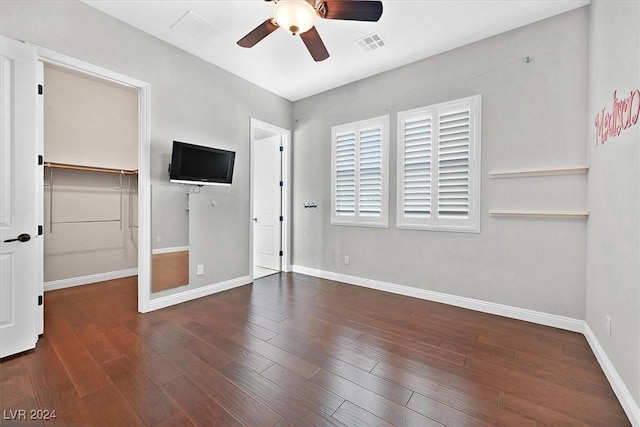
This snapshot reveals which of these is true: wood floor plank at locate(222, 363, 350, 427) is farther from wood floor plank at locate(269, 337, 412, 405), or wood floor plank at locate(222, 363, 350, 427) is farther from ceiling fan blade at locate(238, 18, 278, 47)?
ceiling fan blade at locate(238, 18, 278, 47)

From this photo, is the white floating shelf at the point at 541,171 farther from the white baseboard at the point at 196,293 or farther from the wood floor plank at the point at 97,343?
the wood floor plank at the point at 97,343

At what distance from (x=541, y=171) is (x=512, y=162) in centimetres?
29

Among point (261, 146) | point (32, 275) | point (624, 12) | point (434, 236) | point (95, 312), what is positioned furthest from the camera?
point (261, 146)

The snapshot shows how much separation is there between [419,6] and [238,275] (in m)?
4.03

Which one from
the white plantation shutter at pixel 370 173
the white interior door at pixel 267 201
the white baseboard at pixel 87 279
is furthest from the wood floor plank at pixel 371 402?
the white baseboard at pixel 87 279

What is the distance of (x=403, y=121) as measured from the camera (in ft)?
12.6

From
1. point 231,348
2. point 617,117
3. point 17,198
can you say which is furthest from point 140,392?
point 617,117

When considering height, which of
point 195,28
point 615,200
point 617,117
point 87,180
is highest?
point 195,28

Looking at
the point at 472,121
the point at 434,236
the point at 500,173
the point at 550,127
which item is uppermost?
the point at 472,121

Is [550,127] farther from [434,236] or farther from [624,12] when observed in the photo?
[434,236]

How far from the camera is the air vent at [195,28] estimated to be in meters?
2.89

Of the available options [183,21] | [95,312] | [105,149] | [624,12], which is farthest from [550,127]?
[105,149]

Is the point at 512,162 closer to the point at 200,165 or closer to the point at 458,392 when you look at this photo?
the point at 458,392

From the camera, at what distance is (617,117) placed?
1.95 m
